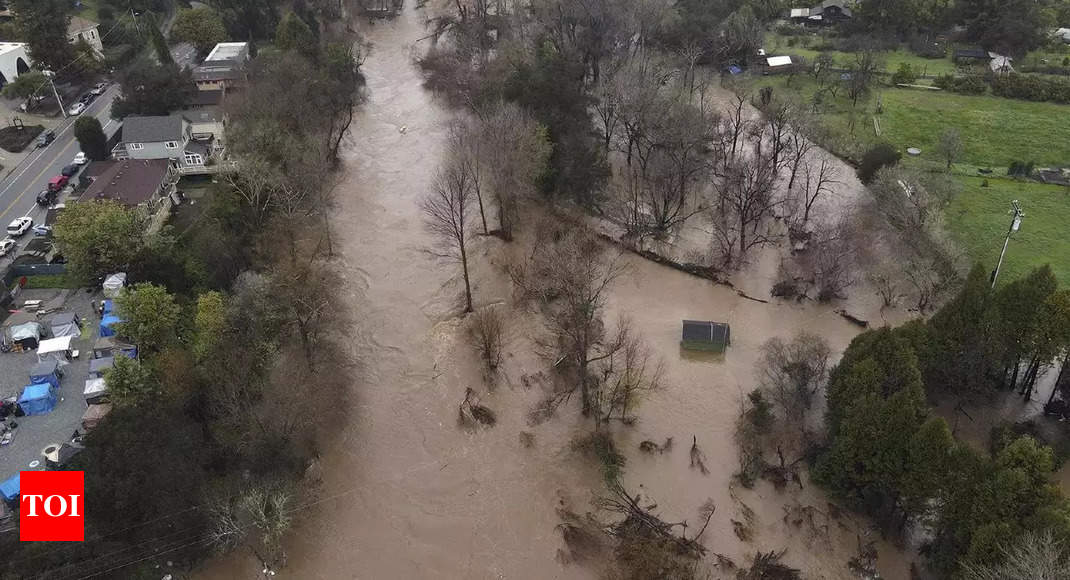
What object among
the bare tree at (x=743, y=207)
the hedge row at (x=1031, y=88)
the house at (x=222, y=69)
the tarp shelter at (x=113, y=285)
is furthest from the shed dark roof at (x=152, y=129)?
the hedge row at (x=1031, y=88)

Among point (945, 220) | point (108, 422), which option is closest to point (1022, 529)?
point (945, 220)

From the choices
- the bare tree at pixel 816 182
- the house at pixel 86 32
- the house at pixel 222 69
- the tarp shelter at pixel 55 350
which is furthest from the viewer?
the house at pixel 86 32

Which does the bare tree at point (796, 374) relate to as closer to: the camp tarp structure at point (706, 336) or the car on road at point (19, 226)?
the camp tarp structure at point (706, 336)

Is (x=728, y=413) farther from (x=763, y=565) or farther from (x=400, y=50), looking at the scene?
(x=400, y=50)

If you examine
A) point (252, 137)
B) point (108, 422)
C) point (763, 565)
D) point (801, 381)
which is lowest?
point (763, 565)

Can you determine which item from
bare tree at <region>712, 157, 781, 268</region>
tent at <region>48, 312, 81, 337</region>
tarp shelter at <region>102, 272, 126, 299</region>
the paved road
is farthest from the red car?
bare tree at <region>712, 157, 781, 268</region>

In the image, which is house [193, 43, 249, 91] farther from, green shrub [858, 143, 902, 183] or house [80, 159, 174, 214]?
green shrub [858, 143, 902, 183]

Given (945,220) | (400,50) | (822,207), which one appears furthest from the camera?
(400,50)
